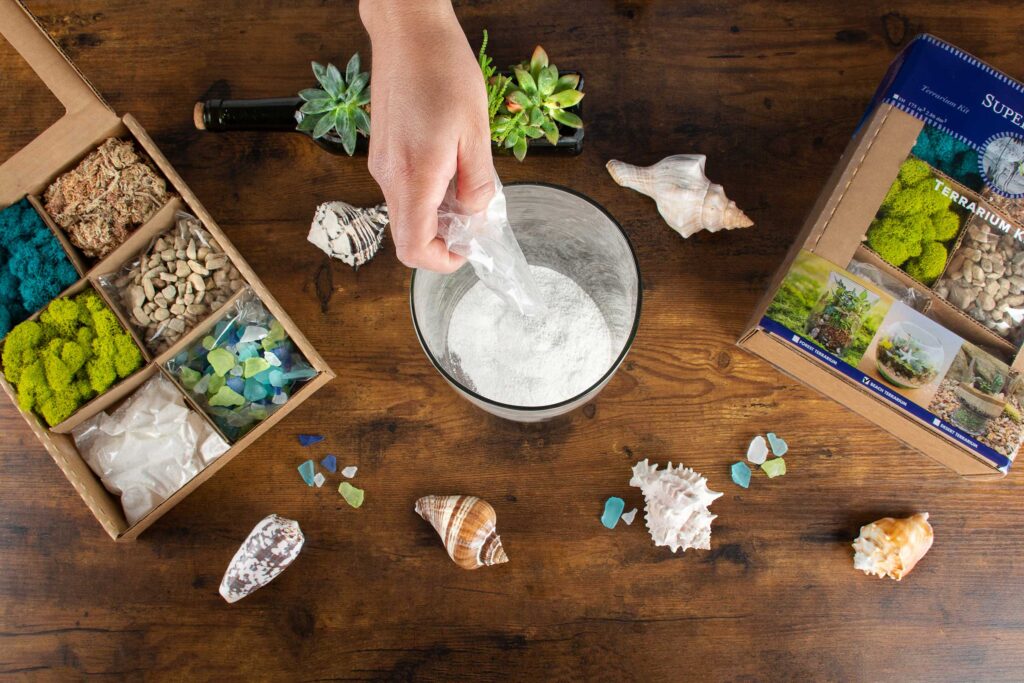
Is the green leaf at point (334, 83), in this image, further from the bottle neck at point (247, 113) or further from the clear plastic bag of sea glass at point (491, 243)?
the clear plastic bag of sea glass at point (491, 243)

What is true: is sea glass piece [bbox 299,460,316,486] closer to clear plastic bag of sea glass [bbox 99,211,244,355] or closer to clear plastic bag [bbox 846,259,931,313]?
clear plastic bag of sea glass [bbox 99,211,244,355]

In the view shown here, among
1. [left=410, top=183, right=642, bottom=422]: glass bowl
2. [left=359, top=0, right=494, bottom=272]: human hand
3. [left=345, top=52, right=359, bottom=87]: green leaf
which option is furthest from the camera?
[left=345, top=52, right=359, bottom=87]: green leaf

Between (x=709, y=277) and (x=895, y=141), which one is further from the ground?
(x=895, y=141)

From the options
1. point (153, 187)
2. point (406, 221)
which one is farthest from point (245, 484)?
point (406, 221)

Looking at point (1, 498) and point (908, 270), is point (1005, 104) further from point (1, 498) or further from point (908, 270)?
point (1, 498)

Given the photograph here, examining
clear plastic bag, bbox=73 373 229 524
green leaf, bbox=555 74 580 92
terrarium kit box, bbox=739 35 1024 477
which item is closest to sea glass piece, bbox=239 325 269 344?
clear plastic bag, bbox=73 373 229 524
